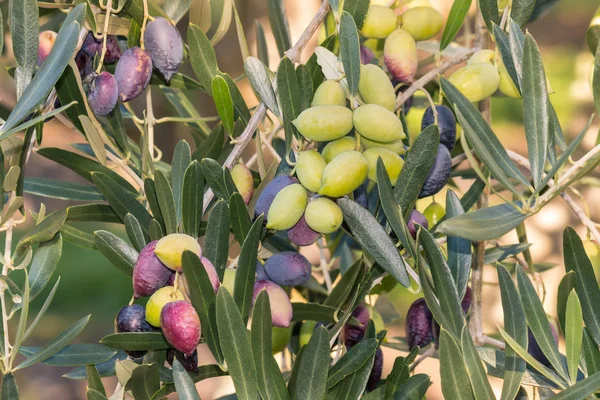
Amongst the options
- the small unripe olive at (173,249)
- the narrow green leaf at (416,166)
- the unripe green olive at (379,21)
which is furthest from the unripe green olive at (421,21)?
the small unripe olive at (173,249)

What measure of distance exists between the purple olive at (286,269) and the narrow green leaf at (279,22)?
31 centimetres

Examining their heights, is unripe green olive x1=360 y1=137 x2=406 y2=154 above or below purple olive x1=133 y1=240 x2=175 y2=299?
above

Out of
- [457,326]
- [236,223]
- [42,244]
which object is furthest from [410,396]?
[42,244]

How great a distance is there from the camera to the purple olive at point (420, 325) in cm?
76

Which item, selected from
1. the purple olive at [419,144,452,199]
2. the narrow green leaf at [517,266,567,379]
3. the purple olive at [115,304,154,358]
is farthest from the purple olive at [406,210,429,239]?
the purple olive at [115,304,154,358]

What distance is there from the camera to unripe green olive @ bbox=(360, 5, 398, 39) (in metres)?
0.74

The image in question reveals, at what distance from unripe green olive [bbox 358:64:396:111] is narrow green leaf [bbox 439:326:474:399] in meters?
0.21

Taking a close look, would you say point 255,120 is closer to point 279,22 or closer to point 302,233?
point 302,233

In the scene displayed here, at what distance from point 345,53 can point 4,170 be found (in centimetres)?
32

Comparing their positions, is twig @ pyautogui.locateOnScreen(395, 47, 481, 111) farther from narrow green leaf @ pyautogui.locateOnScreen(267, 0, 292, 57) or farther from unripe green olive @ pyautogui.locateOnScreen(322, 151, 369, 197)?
narrow green leaf @ pyautogui.locateOnScreen(267, 0, 292, 57)

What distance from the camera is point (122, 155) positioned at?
756mm

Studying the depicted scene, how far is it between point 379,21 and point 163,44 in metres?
0.22

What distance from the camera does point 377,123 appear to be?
562 millimetres

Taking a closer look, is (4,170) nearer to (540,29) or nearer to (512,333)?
(512,333)
